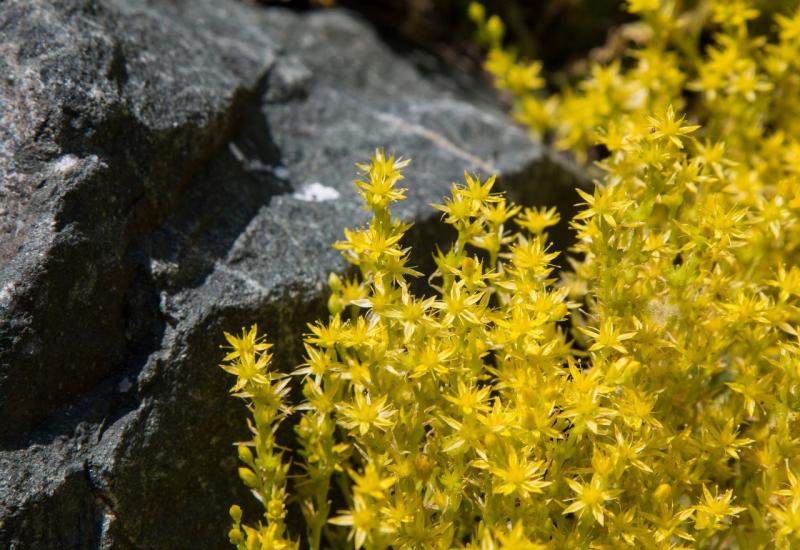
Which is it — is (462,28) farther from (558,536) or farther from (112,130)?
(558,536)

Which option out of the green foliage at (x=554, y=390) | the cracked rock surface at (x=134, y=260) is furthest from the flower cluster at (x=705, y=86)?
the cracked rock surface at (x=134, y=260)

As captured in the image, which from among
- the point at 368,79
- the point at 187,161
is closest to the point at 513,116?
the point at 368,79

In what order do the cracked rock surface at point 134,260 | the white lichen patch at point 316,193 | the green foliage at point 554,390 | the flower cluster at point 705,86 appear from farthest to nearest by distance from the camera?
the flower cluster at point 705,86
the white lichen patch at point 316,193
the cracked rock surface at point 134,260
the green foliage at point 554,390

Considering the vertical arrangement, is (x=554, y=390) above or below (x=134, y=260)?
above

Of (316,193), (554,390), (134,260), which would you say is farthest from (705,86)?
(134,260)

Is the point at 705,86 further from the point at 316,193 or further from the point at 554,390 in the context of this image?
the point at 554,390

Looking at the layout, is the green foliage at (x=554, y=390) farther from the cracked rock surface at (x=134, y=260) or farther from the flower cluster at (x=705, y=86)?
the flower cluster at (x=705, y=86)
